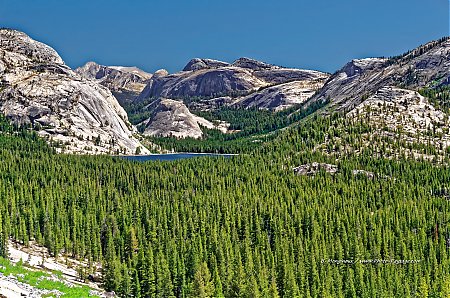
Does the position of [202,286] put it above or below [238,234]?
below

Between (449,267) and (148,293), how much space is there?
Result: 72730mm

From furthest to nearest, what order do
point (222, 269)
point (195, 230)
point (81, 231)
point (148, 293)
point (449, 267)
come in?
point (195, 230), point (81, 231), point (449, 267), point (222, 269), point (148, 293)

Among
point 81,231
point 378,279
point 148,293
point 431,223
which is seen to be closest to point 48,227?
point 81,231

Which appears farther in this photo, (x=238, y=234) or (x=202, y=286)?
(x=238, y=234)

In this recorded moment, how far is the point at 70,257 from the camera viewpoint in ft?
414

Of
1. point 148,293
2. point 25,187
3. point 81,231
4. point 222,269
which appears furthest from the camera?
point 25,187

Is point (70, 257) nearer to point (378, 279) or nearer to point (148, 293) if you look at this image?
point (148, 293)

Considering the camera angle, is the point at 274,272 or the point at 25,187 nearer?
the point at 274,272

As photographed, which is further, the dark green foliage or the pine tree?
the dark green foliage

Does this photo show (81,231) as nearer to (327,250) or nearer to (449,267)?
(327,250)

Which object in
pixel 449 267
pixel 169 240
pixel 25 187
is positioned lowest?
pixel 449 267

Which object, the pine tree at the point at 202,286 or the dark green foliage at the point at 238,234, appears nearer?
the pine tree at the point at 202,286

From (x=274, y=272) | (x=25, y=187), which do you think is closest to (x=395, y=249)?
(x=274, y=272)

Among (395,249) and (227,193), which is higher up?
(227,193)
